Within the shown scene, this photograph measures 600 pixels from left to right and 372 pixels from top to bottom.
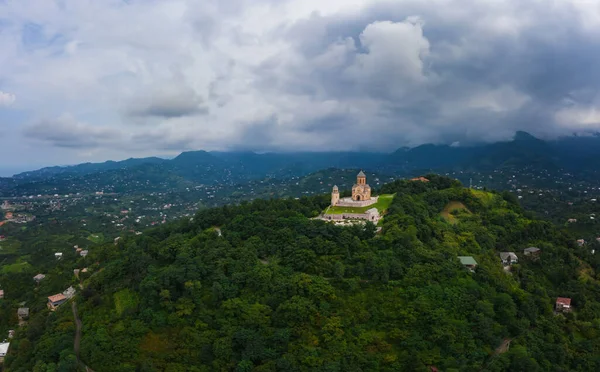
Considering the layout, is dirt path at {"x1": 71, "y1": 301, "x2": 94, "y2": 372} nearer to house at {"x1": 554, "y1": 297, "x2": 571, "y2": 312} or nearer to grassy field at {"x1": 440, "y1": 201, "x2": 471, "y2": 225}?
house at {"x1": 554, "y1": 297, "x2": 571, "y2": 312}

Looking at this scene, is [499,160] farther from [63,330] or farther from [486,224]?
[63,330]

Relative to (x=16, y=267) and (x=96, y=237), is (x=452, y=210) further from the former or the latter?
(x=96, y=237)

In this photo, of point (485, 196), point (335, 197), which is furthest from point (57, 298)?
point (485, 196)

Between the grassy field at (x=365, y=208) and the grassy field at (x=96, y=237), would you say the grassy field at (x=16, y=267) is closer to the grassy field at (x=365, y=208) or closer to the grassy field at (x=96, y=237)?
the grassy field at (x=96, y=237)

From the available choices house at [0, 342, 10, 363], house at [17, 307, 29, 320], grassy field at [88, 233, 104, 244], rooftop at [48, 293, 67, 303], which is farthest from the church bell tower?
grassy field at [88, 233, 104, 244]

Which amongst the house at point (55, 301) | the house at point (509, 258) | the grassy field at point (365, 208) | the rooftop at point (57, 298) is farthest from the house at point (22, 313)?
the house at point (509, 258)

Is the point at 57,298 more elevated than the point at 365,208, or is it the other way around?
the point at 365,208

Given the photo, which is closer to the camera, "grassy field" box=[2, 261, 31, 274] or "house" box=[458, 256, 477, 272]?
"house" box=[458, 256, 477, 272]
